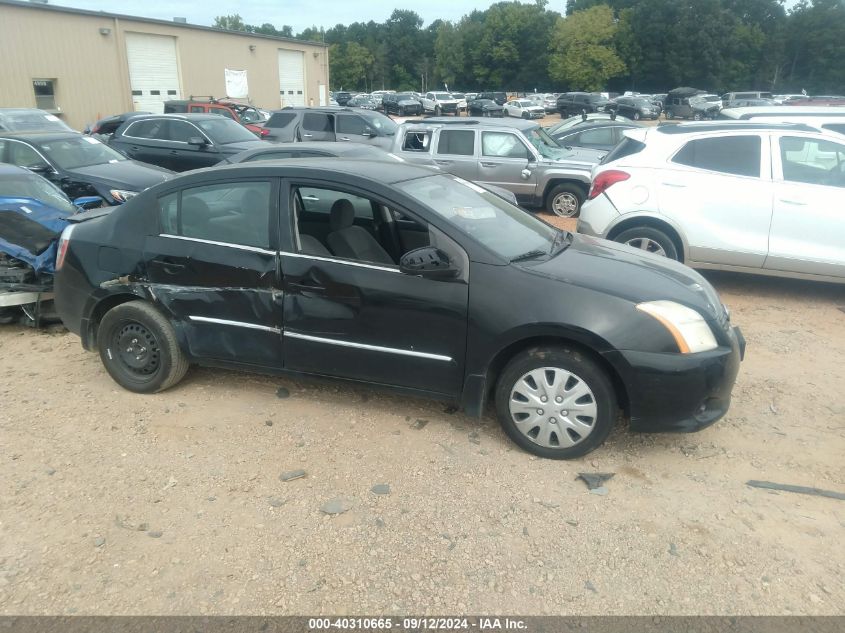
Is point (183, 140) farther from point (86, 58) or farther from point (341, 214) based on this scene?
point (86, 58)

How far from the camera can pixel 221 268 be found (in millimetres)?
4285

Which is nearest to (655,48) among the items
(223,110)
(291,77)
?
(291,77)

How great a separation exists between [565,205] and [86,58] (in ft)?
79.8

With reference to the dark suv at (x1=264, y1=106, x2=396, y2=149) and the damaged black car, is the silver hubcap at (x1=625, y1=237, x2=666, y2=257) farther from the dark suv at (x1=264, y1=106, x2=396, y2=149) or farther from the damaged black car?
the dark suv at (x1=264, y1=106, x2=396, y2=149)

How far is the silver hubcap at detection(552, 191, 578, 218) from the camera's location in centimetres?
1151

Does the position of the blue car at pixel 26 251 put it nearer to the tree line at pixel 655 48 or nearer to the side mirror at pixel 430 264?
the side mirror at pixel 430 264

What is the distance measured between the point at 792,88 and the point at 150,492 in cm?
8312

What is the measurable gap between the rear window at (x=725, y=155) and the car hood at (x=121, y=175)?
21.8 feet

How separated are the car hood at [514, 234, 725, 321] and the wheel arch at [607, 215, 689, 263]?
102 inches

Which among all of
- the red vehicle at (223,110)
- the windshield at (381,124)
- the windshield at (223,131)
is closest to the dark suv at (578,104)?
the red vehicle at (223,110)

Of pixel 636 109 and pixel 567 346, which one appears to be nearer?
pixel 567 346

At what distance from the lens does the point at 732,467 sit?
3838 mm

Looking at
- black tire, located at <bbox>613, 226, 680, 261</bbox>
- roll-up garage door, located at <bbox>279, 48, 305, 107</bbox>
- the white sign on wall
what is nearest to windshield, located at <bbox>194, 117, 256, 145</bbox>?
black tire, located at <bbox>613, 226, 680, 261</bbox>

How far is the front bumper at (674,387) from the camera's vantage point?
361 centimetres
